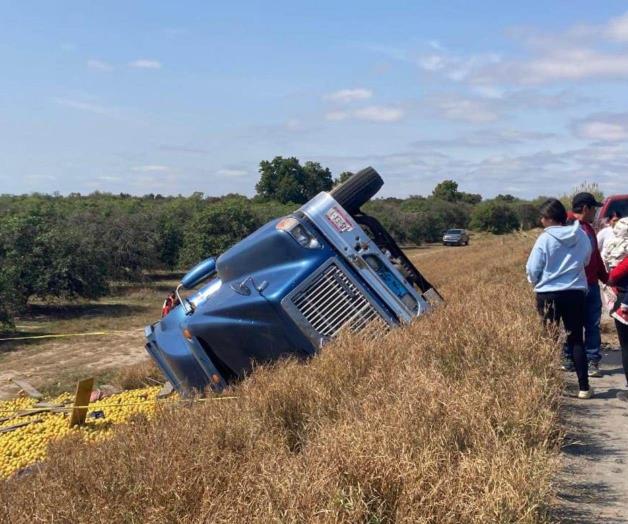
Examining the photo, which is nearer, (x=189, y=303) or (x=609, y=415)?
(x=609, y=415)

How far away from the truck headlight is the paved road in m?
2.50

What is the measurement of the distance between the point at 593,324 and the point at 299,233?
3028mm

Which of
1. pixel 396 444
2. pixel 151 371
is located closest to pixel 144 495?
pixel 396 444

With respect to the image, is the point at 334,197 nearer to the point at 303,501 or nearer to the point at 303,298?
the point at 303,298

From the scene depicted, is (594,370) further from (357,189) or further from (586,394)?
(357,189)

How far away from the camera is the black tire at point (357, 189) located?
7.23m

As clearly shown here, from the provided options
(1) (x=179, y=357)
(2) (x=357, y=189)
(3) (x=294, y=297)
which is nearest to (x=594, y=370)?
(2) (x=357, y=189)

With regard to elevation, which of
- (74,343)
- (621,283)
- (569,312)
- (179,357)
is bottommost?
(74,343)

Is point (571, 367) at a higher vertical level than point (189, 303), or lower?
lower

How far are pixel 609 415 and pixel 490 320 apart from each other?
113cm

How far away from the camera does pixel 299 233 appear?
678cm

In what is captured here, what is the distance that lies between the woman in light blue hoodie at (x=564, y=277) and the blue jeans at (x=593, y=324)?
0.98 metres

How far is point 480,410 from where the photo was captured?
3982mm

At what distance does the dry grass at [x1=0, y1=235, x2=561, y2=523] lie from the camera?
303 centimetres
